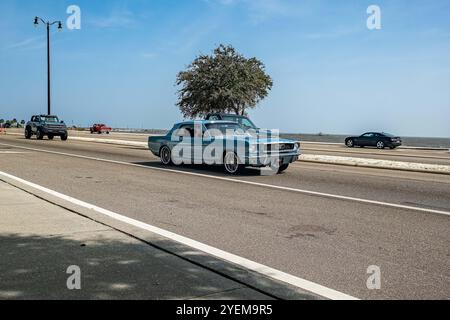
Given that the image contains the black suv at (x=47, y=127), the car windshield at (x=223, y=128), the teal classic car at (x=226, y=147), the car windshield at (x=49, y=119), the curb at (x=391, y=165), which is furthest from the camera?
the car windshield at (x=49, y=119)

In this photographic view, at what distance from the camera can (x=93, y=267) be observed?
14.8 feet

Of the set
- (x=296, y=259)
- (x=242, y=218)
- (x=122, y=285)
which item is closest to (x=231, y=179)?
(x=242, y=218)

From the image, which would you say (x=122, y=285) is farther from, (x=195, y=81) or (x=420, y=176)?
(x=195, y=81)

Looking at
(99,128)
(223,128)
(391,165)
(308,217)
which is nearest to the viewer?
(308,217)

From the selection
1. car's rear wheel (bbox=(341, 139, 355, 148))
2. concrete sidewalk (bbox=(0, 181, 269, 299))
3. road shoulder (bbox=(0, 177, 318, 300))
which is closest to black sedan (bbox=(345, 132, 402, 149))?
car's rear wheel (bbox=(341, 139, 355, 148))

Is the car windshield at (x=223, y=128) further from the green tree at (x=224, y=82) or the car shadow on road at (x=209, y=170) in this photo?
the green tree at (x=224, y=82)

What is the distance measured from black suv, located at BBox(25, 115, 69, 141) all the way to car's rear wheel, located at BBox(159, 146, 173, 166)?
20.1 metres

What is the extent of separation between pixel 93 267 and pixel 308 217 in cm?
374

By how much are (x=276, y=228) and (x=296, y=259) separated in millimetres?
1417

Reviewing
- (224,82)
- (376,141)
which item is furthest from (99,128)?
(376,141)

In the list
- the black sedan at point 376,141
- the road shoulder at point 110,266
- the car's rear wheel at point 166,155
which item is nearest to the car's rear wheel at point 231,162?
the car's rear wheel at point 166,155

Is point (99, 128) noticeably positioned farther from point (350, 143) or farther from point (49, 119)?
point (350, 143)

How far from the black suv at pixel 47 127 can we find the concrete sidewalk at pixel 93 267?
2841cm

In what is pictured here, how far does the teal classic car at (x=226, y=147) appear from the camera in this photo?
490 inches
